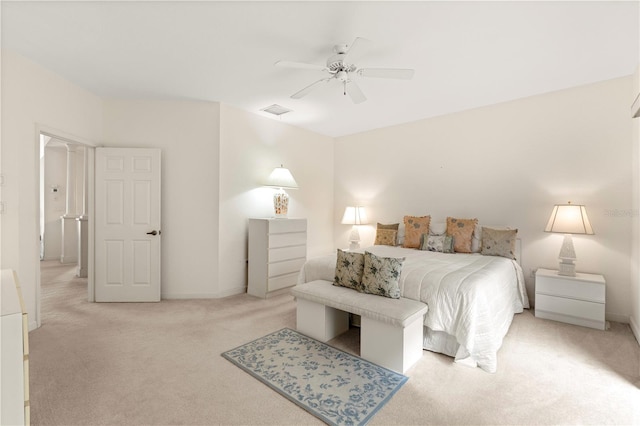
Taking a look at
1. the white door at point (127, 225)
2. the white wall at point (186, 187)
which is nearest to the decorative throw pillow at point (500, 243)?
the white wall at point (186, 187)

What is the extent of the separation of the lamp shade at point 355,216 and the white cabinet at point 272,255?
113 centimetres

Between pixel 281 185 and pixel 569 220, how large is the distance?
359 centimetres

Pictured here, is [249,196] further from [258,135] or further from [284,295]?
[284,295]

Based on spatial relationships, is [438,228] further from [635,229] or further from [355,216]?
[635,229]

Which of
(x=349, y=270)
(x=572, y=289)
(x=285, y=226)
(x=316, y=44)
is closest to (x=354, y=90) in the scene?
(x=316, y=44)

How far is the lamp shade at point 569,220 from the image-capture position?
10.6ft

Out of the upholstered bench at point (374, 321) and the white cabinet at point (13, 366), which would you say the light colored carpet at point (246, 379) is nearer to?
the upholstered bench at point (374, 321)

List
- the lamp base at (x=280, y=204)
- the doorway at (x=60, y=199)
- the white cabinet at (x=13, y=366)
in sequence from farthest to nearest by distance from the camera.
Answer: the doorway at (x=60, y=199) → the lamp base at (x=280, y=204) → the white cabinet at (x=13, y=366)

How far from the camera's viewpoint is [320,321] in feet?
9.16

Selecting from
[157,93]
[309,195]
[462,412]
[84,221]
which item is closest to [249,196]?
[309,195]

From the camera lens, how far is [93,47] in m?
2.71

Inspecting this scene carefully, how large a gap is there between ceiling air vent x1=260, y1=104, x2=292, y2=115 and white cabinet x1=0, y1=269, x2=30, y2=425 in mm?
3493

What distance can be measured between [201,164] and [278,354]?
108 inches

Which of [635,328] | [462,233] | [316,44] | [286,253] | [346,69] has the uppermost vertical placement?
[316,44]
